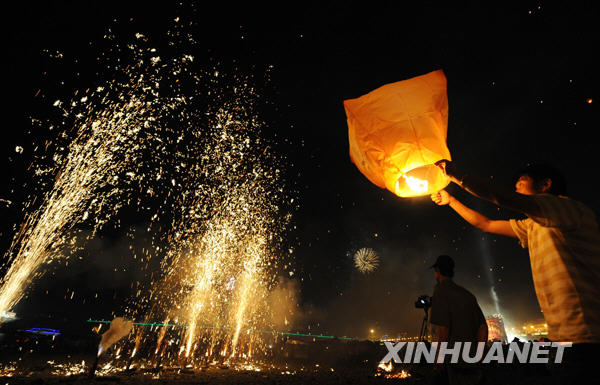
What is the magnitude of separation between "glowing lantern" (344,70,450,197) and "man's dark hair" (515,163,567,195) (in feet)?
2.38

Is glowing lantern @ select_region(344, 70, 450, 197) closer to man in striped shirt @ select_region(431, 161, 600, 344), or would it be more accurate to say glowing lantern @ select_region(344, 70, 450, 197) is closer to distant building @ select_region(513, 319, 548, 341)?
man in striped shirt @ select_region(431, 161, 600, 344)

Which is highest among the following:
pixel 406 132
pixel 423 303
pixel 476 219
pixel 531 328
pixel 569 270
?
pixel 406 132

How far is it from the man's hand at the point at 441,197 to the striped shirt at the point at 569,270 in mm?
1226

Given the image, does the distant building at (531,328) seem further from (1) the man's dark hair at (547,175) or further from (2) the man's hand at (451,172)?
(2) the man's hand at (451,172)

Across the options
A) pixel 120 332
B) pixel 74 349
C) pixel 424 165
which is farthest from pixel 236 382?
pixel 74 349

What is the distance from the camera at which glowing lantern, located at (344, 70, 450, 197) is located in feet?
9.05

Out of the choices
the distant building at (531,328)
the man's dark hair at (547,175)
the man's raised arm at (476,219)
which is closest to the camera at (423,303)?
the man's raised arm at (476,219)

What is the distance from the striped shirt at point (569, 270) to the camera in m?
1.51


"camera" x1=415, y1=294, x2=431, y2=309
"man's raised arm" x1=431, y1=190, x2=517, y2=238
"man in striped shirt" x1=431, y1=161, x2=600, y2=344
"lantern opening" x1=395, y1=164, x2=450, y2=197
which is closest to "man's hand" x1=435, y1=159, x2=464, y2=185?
"man in striped shirt" x1=431, y1=161, x2=600, y2=344

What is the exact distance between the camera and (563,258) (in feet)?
5.46

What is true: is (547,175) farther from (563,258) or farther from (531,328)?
(531,328)

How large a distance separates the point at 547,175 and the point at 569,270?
79cm

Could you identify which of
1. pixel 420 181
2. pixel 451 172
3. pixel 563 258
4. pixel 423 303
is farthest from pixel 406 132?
pixel 423 303

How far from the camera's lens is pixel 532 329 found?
92562 mm
